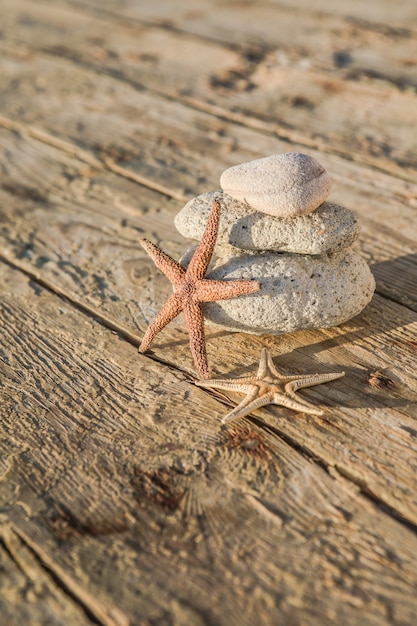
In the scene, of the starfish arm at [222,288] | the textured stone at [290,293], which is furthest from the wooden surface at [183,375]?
the starfish arm at [222,288]

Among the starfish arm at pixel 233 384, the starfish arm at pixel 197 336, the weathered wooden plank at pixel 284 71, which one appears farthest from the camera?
the weathered wooden plank at pixel 284 71

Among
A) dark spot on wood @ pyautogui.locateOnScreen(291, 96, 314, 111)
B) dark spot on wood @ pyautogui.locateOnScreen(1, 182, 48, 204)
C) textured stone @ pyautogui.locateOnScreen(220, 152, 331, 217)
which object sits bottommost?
dark spot on wood @ pyautogui.locateOnScreen(1, 182, 48, 204)

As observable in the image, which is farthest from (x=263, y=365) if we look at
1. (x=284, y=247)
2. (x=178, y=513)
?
(x=178, y=513)

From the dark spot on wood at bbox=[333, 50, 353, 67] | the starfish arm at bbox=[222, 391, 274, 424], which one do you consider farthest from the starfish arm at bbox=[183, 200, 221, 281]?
the dark spot on wood at bbox=[333, 50, 353, 67]

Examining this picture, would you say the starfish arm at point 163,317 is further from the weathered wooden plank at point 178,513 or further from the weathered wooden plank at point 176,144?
the weathered wooden plank at point 176,144

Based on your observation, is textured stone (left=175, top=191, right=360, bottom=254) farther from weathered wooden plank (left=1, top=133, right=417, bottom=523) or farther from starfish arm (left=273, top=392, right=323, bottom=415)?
starfish arm (left=273, top=392, right=323, bottom=415)

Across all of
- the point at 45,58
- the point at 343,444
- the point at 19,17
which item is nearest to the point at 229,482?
the point at 343,444
